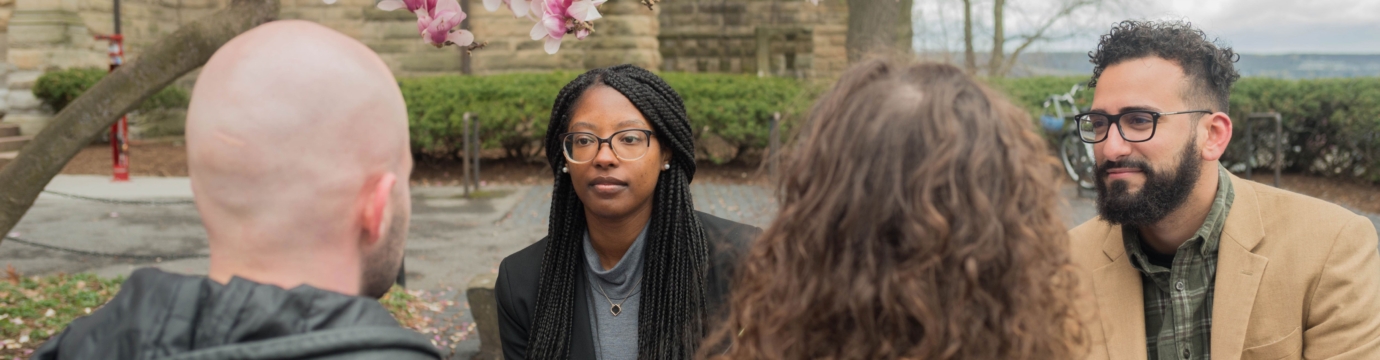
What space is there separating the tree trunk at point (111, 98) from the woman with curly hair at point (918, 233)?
316 cm

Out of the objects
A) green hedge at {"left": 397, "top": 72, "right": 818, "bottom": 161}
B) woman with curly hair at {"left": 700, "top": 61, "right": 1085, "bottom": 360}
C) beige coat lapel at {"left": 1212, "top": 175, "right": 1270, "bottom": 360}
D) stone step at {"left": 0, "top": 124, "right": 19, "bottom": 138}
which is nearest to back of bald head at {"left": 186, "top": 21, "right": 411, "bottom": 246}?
woman with curly hair at {"left": 700, "top": 61, "right": 1085, "bottom": 360}

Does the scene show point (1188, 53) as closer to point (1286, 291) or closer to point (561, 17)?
Answer: point (1286, 291)

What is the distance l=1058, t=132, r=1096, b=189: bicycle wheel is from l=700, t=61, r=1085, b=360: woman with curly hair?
9662 mm

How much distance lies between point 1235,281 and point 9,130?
15.0 metres

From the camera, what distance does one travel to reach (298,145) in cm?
119

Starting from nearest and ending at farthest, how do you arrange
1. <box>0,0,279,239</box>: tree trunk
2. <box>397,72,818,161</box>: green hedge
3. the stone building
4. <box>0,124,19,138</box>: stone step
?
1. <box>0,0,279,239</box>: tree trunk
2. <box>397,72,818,161</box>: green hedge
3. <box>0,124,19,138</box>: stone step
4. the stone building

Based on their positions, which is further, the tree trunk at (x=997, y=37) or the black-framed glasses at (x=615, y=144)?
the tree trunk at (x=997, y=37)

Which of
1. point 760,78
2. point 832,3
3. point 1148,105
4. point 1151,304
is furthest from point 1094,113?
point 832,3

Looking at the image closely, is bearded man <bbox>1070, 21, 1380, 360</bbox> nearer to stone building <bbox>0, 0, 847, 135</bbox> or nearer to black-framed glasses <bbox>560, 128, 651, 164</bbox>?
black-framed glasses <bbox>560, 128, 651, 164</bbox>

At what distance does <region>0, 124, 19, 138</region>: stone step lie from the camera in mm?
12750

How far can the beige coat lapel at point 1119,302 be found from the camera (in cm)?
226

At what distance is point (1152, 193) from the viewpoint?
2.21 meters

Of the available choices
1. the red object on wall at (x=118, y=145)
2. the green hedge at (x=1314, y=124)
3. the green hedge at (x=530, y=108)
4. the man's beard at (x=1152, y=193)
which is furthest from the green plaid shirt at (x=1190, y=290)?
the red object on wall at (x=118, y=145)

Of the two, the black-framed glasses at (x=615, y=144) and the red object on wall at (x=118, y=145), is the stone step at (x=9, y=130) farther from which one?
the black-framed glasses at (x=615, y=144)
